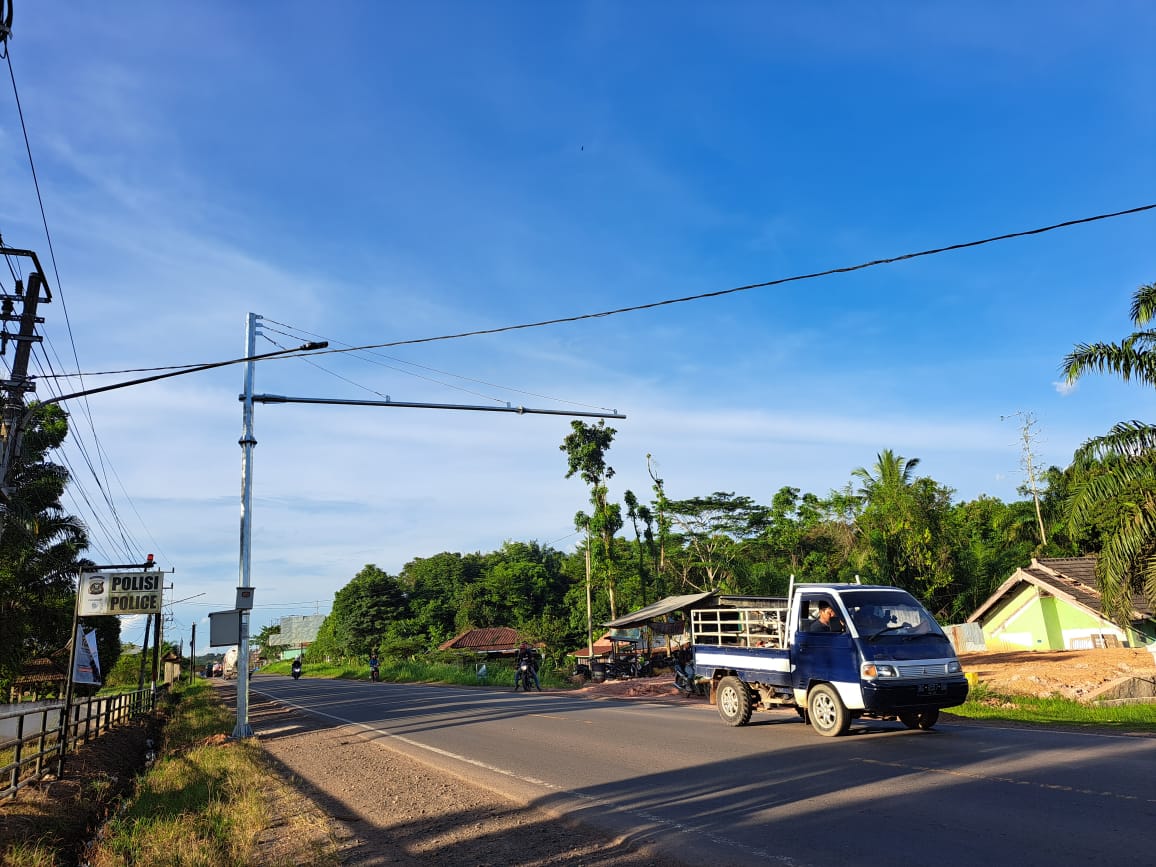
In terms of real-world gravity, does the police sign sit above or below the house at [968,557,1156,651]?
above

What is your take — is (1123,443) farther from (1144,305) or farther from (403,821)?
(403,821)

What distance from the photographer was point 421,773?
1084 centimetres

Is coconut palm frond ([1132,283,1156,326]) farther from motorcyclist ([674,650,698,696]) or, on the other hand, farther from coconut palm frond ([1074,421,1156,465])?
motorcyclist ([674,650,698,696])

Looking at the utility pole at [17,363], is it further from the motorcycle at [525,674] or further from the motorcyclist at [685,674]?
the motorcycle at [525,674]

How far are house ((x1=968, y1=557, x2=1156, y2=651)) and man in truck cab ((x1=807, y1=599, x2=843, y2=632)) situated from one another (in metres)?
21.1

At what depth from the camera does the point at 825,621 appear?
11.6 m

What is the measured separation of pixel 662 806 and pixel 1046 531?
54708 mm

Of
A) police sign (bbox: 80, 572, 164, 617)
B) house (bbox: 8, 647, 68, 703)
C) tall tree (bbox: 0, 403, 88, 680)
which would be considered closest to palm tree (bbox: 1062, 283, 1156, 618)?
police sign (bbox: 80, 572, 164, 617)

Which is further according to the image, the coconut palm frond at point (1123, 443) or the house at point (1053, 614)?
the house at point (1053, 614)

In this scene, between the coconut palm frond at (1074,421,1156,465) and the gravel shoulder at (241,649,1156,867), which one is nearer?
the gravel shoulder at (241,649,1156,867)

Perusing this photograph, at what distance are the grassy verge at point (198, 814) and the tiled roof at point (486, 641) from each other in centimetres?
4831

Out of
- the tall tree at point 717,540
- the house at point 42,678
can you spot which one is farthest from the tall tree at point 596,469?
the house at point 42,678

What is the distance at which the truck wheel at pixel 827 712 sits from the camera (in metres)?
11.1

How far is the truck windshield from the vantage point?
36.8 feet
